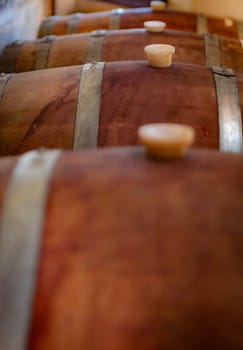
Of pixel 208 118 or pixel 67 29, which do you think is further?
pixel 67 29

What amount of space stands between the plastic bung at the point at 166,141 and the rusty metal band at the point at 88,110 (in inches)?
22.1

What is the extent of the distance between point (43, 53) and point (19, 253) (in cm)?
182

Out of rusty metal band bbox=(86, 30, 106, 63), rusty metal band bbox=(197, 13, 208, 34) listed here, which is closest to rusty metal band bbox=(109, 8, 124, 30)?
rusty metal band bbox=(197, 13, 208, 34)

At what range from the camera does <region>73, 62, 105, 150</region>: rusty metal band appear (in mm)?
1574

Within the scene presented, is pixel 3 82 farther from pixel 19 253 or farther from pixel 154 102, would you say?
pixel 19 253

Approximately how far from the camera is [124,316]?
856 millimetres

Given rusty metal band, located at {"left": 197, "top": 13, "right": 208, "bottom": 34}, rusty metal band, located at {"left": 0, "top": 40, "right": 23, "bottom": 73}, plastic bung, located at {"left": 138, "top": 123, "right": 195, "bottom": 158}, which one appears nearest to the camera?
plastic bung, located at {"left": 138, "top": 123, "right": 195, "bottom": 158}

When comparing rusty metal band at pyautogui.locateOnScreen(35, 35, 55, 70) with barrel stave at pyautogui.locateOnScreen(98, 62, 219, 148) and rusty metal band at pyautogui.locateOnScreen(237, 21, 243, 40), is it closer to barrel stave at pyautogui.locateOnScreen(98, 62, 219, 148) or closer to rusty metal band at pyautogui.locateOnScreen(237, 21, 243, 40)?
barrel stave at pyautogui.locateOnScreen(98, 62, 219, 148)

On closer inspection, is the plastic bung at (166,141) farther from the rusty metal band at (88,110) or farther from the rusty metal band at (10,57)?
the rusty metal band at (10,57)

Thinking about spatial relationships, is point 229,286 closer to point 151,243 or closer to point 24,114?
point 151,243

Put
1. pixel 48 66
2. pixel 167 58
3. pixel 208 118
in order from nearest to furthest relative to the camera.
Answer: pixel 208 118 → pixel 167 58 → pixel 48 66

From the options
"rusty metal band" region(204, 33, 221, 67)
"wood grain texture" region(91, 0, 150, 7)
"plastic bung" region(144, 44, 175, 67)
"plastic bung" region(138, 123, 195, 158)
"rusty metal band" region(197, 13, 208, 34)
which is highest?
"wood grain texture" region(91, 0, 150, 7)

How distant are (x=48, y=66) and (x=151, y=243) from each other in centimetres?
176

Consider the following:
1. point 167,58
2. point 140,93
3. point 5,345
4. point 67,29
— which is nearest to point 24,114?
point 140,93
